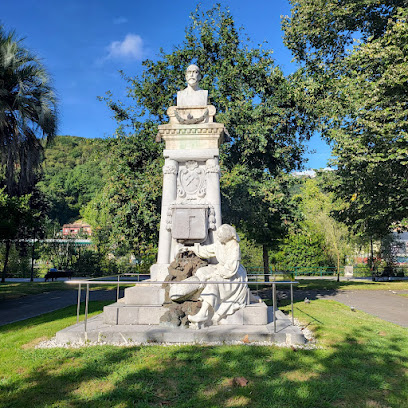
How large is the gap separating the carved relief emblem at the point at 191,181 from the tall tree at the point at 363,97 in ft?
23.9

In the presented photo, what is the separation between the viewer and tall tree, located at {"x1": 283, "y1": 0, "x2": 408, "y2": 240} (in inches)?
481

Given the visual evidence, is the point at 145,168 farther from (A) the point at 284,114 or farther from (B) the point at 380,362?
(B) the point at 380,362

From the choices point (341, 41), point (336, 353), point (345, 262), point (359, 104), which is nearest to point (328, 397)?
point (336, 353)

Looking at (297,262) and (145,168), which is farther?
(297,262)

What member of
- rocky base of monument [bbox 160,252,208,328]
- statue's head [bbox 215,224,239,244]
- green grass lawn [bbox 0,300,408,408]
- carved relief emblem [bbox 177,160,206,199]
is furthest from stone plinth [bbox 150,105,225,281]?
green grass lawn [bbox 0,300,408,408]

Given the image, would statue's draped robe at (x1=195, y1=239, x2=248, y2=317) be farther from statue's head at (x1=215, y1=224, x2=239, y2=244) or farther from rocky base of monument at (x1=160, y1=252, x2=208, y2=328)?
rocky base of monument at (x1=160, y1=252, x2=208, y2=328)

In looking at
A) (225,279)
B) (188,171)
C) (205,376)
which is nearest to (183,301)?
(225,279)

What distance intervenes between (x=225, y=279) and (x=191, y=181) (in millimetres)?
2616

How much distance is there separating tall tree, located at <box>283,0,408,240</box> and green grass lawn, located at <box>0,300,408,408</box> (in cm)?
883

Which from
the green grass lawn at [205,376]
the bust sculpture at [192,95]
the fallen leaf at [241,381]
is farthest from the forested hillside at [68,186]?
the fallen leaf at [241,381]

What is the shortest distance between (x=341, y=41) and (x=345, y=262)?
23.0 meters

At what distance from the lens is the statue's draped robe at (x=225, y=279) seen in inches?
232

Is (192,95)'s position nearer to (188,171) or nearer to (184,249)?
(188,171)

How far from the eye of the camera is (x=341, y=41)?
18.2 m
